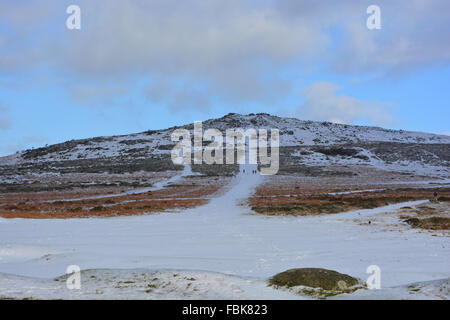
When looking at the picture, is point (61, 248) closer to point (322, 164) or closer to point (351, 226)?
point (351, 226)

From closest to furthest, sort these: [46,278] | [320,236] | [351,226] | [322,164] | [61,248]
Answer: [46,278]
[61,248]
[320,236]
[351,226]
[322,164]

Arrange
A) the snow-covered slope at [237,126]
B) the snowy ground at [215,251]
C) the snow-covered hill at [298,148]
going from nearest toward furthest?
the snowy ground at [215,251]
the snow-covered hill at [298,148]
the snow-covered slope at [237,126]

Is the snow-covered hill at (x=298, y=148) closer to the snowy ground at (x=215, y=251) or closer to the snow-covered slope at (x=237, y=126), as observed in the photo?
the snow-covered slope at (x=237, y=126)

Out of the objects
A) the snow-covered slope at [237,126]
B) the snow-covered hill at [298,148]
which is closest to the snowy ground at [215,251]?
the snow-covered hill at [298,148]

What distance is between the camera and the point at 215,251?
1680 cm

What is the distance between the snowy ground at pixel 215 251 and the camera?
10.9m

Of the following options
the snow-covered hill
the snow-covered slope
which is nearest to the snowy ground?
the snow-covered hill

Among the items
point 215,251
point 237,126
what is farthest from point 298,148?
point 215,251

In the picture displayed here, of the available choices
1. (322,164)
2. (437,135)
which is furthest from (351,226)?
(437,135)

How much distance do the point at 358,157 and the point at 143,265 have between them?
108 meters

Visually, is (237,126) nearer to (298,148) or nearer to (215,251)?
(298,148)

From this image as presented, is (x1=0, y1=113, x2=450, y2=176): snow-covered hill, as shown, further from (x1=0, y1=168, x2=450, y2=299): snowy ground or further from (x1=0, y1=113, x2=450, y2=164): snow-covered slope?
(x1=0, y1=168, x2=450, y2=299): snowy ground

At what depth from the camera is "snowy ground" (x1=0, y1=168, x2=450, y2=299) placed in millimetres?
10891

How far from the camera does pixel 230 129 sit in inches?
6073
